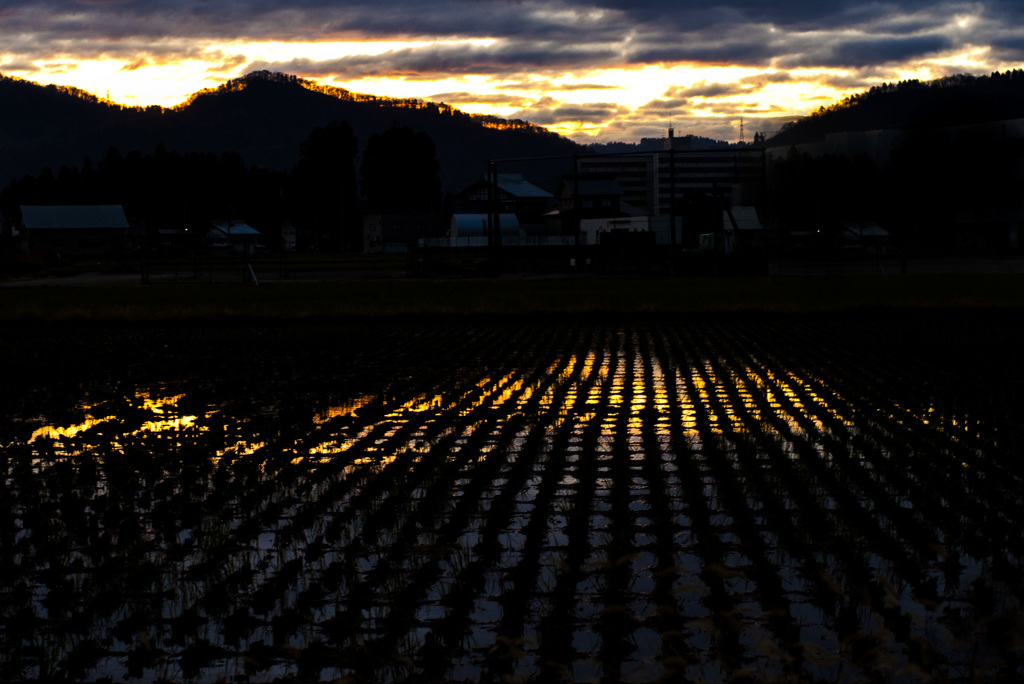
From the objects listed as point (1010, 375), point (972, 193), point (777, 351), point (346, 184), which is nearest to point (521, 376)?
point (777, 351)

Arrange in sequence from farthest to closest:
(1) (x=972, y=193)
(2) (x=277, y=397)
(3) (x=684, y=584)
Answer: (1) (x=972, y=193), (2) (x=277, y=397), (3) (x=684, y=584)

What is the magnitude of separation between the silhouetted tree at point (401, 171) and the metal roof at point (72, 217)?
29732 millimetres

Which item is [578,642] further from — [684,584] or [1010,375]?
[1010,375]

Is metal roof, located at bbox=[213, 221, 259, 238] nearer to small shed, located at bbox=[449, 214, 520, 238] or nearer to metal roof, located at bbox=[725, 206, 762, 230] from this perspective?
small shed, located at bbox=[449, 214, 520, 238]

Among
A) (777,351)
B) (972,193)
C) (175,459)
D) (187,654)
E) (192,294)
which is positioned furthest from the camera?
(972,193)

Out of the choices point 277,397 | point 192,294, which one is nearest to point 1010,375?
point 277,397

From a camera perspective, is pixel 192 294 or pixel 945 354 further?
pixel 192 294

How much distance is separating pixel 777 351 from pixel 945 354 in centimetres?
206

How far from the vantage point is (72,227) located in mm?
99062

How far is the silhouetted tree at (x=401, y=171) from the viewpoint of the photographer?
121250 mm

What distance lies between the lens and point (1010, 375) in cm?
1091

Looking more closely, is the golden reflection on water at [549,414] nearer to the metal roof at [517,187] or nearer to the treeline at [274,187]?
the metal roof at [517,187]

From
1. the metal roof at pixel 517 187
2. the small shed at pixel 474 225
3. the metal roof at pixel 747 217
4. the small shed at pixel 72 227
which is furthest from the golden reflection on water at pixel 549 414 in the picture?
the metal roof at pixel 517 187

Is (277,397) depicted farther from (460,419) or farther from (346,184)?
(346,184)
